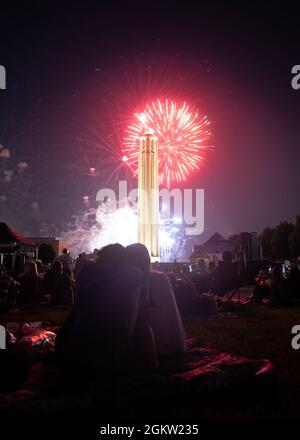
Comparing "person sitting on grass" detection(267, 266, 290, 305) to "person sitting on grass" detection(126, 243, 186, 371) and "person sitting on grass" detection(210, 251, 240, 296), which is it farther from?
"person sitting on grass" detection(126, 243, 186, 371)

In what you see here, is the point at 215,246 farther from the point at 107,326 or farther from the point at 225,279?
the point at 107,326

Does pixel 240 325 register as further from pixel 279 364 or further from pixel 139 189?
pixel 139 189

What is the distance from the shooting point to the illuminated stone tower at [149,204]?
34562mm

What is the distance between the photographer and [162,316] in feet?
15.3

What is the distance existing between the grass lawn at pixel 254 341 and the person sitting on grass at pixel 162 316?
3.32 ft

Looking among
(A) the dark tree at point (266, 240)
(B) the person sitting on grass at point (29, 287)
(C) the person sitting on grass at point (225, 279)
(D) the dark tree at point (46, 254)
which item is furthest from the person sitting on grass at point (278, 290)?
(A) the dark tree at point (266, 240)

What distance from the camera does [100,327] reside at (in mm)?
3668

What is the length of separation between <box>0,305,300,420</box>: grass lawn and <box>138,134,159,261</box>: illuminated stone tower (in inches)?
962

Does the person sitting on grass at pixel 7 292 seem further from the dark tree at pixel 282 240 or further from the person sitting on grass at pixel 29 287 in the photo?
the dark tree at pixel 282 240

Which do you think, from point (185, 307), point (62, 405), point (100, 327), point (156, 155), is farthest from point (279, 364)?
point (156, 155)

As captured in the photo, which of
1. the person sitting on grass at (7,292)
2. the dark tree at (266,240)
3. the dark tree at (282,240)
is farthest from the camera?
the dark tree at (266,240)

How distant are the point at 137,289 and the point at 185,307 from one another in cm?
587

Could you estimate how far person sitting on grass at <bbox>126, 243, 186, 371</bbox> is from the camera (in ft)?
14.0

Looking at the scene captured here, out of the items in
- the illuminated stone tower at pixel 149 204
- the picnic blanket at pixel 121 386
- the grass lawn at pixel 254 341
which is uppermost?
the illuminated stone tower at pixel 149 204
